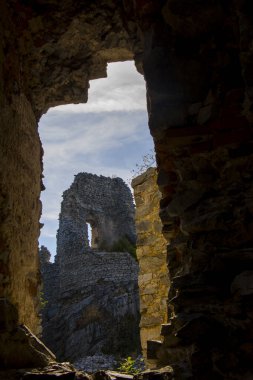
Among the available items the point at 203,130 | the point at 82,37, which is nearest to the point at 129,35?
the point at 82,37

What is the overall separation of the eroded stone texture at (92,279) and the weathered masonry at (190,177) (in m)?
10.8

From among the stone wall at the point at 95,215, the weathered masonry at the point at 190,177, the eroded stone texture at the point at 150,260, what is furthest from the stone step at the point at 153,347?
the stone wall at the point at 95,215

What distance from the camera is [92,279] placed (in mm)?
15055

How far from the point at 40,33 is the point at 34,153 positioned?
45.3 inches

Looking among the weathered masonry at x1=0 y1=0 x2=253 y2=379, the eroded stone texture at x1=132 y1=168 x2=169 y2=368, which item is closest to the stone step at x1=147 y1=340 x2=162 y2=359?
the weathered masonry at x1=0 y1=0 x2=253 y2=379

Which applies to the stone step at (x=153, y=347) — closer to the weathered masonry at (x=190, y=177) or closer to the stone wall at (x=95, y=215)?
the weathered masonry at (x=190, y=177)

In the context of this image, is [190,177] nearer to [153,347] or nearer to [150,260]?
[153,347]

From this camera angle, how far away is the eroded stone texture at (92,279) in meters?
13.5

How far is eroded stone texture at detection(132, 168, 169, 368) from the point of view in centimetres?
→ 504

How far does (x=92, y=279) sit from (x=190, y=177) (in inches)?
534

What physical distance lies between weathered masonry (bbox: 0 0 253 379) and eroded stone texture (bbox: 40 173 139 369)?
10827 millimetres

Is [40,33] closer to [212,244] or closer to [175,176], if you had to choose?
[175,176]

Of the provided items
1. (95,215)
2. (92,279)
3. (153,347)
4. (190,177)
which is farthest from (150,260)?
(95,215)

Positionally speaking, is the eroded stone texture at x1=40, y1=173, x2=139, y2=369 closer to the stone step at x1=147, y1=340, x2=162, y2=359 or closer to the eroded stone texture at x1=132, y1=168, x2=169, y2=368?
the eroded stone texture at x1=132, y1=168, x2=169, y2=368
